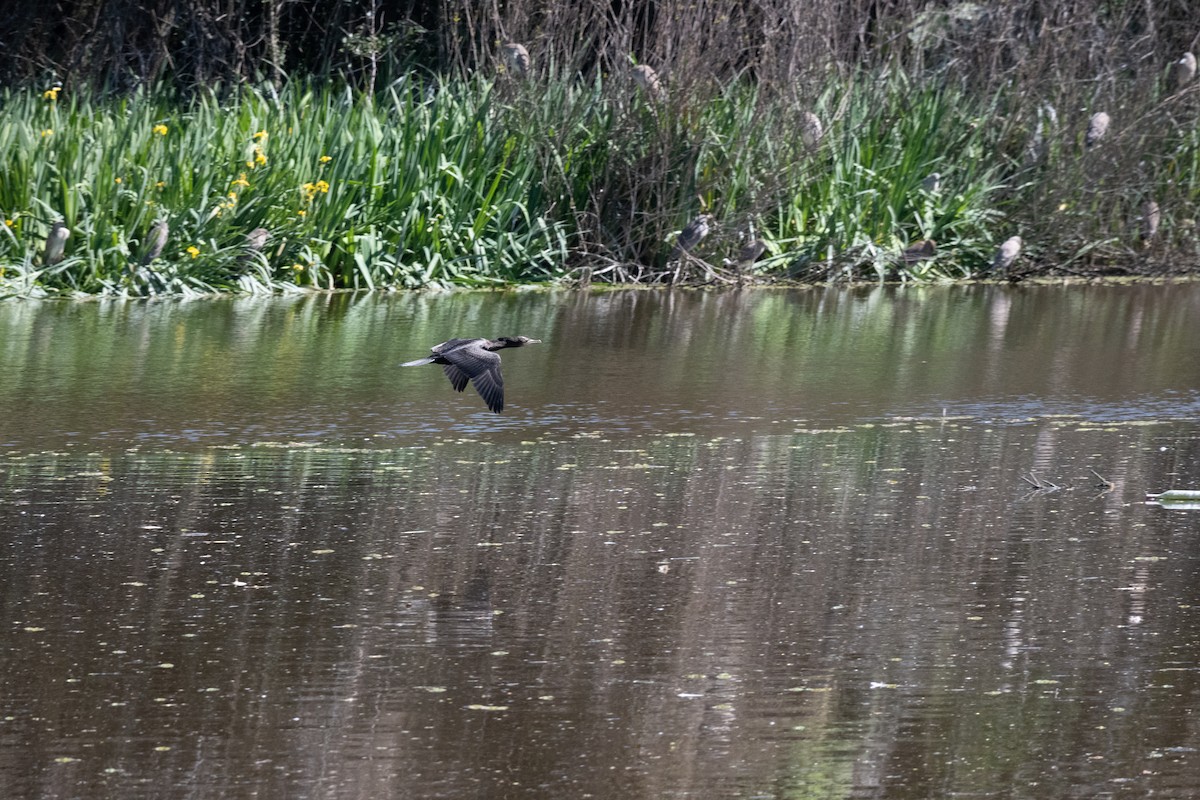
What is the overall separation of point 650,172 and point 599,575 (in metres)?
7.98

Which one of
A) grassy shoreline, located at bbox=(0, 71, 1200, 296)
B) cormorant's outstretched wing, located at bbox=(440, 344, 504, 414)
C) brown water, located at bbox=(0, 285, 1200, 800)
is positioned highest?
grassy shoreline, located at bbox=(0, 71, 1200, 296)

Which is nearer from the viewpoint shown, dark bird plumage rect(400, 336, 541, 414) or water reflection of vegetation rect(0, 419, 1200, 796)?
water reflection of vegetation rect(0, 419, 1200, 796)

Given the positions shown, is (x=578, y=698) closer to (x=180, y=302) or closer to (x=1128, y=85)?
(x=180, y=302)

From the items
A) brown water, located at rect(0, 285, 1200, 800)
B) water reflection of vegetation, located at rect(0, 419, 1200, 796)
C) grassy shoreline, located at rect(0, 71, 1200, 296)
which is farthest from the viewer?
grassy shoreline, located at rect(0, 71, 1200, 296)

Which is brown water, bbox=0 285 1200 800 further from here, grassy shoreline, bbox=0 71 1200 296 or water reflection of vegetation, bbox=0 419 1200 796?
grassy shoreline, bbox=0 71 1200 296

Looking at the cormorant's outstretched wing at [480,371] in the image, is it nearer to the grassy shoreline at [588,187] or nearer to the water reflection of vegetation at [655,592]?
the water reflection of vegetation at [655,592]

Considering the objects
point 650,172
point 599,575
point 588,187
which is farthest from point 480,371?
point 588,187

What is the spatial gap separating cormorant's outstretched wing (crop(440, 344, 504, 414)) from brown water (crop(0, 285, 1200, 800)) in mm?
233

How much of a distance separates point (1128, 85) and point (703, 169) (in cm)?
317

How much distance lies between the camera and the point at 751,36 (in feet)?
44.5

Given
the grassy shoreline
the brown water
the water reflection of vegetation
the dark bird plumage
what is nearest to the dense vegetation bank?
the grassy shoreline

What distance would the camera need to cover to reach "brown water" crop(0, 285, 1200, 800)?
12.0ft

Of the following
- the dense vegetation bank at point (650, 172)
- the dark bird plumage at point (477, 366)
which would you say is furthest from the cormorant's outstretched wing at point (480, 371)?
the dense vegetation bank at point (650, 172)

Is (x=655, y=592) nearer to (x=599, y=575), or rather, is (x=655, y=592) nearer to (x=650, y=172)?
(x=599, y=575)
